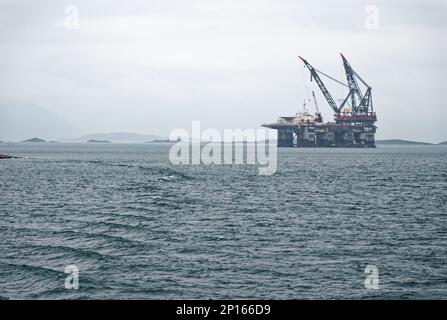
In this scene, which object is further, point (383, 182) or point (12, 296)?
point (383, 182)

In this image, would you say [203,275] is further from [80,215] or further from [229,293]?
[80,215]

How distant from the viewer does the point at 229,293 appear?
24.6 metres

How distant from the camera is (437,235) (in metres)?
37.9

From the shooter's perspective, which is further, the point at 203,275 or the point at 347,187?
the point at 347,187

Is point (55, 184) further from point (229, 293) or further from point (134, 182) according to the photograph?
point (229, 293)

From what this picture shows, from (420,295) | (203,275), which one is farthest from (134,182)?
(420,295)

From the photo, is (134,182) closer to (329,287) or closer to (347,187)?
(347,187)

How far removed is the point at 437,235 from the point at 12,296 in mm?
26173
